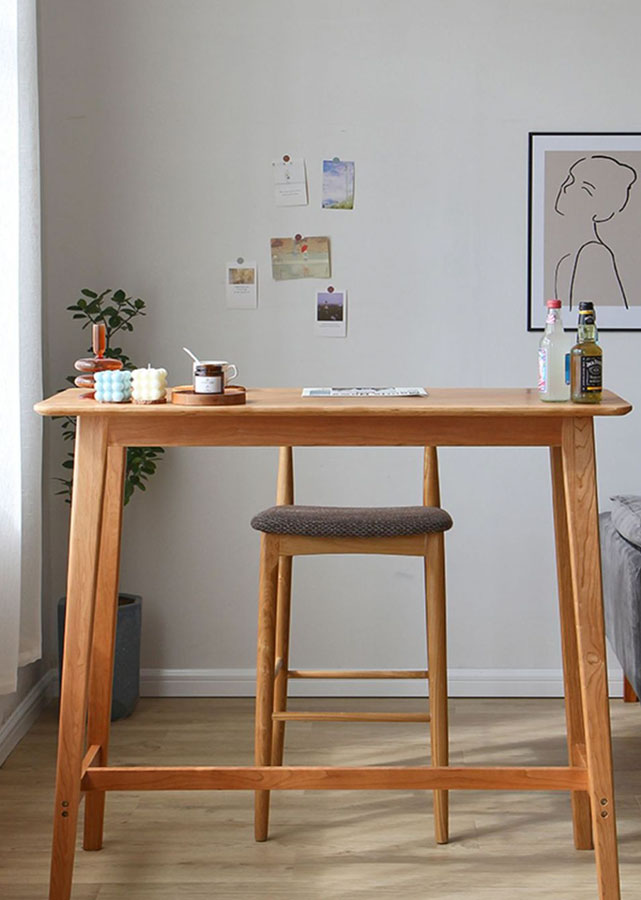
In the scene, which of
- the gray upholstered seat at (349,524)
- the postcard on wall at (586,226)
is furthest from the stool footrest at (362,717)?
the postcard on wall at (586,226)

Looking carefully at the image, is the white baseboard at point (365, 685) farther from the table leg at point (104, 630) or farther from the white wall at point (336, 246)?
the table leg at point (104, 630)

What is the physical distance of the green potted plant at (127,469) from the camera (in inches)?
137

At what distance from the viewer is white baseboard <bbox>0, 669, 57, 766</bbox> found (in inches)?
126

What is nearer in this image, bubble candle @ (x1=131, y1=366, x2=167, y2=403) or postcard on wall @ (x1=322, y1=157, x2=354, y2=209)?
bubble candle @ (x1=131, y1=366, x2=167, y2=403)

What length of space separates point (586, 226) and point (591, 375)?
4.92 ft

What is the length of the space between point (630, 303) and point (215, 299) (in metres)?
1.27

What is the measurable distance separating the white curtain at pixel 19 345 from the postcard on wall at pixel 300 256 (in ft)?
2.51

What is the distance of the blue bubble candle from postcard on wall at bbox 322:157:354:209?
152 centimetres

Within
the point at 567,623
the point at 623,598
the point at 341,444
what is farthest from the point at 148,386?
the point at 623,598

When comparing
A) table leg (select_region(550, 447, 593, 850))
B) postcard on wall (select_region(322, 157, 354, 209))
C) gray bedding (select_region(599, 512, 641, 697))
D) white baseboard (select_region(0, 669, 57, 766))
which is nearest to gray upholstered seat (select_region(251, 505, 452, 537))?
table leg (select_region(550, 447, 593, 850))

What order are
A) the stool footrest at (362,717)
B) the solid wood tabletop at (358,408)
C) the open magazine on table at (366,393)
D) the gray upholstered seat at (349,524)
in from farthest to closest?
1. the stool footrest at (362,717)
2. the gray upholstered seat at (349,524)
3. the open magazine on table at (366,393)
4. the solid wood tabletop at (358,408)

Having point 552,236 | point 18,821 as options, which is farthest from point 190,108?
point 18,821

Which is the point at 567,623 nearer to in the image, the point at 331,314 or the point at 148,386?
the point at 148,386

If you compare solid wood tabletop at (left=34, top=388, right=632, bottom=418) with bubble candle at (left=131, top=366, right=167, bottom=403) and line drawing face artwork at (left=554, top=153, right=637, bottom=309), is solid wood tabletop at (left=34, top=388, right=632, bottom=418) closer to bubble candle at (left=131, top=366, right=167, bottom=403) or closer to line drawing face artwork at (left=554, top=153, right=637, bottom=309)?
bubble candle at (left=131, top=366, right=167, bottom=403)
